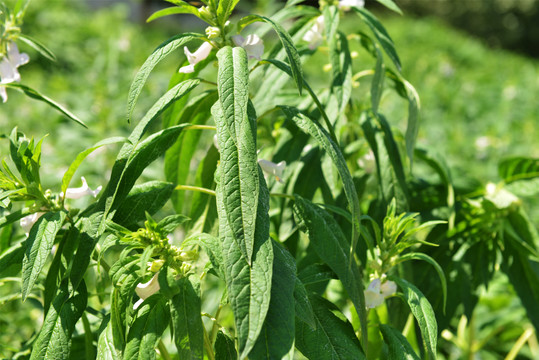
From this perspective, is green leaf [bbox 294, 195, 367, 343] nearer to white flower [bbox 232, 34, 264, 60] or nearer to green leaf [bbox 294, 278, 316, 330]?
green leaf [bbox 294, 278, 316, 330]

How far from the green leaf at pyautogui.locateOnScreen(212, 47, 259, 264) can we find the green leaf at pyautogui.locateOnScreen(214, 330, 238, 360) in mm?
217

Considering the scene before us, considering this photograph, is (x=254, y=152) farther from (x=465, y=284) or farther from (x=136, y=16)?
(x=136, y=16)

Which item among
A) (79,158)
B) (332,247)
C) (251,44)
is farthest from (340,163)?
(79,158)

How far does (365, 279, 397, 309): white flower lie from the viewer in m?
0.92

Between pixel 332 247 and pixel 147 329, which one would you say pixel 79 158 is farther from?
pixel 332 247

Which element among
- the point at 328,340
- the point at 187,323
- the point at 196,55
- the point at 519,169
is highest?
the point at 196,55

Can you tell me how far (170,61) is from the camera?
21.8ft

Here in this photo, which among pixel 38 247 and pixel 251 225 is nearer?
pixel 251 225

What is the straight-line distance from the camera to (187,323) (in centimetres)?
71

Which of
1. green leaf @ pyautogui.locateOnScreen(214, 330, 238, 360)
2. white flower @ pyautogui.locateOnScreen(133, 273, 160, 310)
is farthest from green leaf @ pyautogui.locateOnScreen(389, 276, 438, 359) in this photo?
white flower @ pyautogui.locateOnScreen(133, 273, 160, 310)

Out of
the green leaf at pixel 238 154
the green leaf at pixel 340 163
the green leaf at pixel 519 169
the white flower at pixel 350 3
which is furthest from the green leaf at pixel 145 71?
the green leaf at pixel 519 169

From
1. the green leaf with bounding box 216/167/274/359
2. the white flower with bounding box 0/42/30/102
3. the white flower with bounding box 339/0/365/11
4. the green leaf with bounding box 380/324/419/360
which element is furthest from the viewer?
the white flower with bounding box 339/0/365/11

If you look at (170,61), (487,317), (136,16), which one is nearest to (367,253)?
(487,317)

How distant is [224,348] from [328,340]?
0.50 ft
